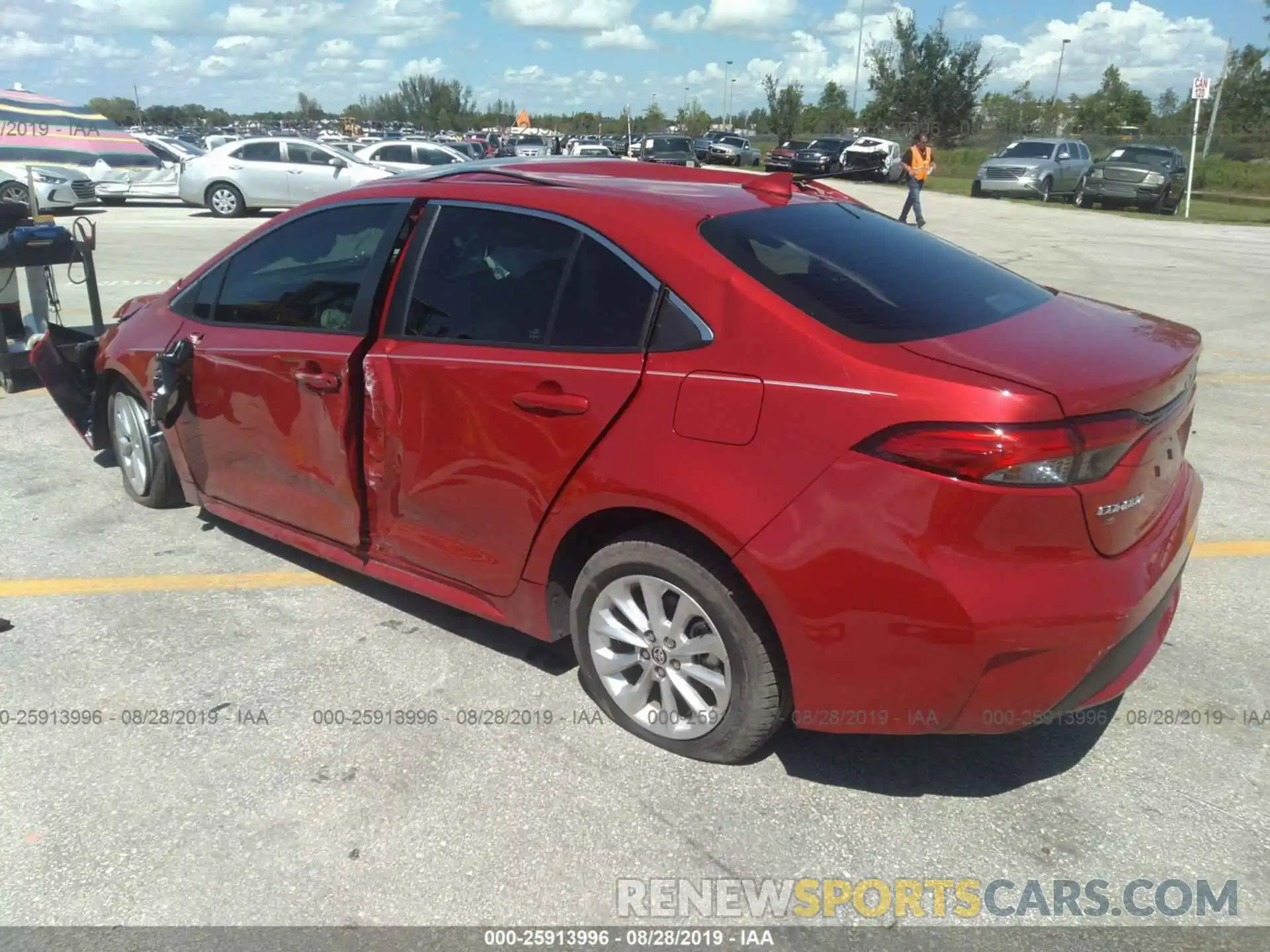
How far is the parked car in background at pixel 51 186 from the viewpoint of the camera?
728 inches

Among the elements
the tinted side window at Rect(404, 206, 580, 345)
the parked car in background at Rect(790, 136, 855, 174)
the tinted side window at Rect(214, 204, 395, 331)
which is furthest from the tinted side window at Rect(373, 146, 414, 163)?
the tinted side window at Rect(404, 206, 580, 345)

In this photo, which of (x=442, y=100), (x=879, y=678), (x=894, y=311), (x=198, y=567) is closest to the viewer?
(x=879, y=678)

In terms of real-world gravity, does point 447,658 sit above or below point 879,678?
below

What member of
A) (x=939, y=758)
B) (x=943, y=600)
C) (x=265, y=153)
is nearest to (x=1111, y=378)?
(x=943, y=600)


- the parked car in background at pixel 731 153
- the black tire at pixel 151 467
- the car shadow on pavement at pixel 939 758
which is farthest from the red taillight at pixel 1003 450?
the parked car in background at pixel 731 153

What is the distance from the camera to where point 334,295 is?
3.75 meters

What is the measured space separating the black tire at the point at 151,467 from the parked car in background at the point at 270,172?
15332 millimetres

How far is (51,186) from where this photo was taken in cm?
1955

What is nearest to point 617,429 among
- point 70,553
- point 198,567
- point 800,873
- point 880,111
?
point 800,873

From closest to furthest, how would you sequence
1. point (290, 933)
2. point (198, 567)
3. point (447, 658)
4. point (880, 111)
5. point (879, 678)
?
point (290, 933) < point (879, 678) < point (447, 658) < point (198, 567) < point (880, 111)

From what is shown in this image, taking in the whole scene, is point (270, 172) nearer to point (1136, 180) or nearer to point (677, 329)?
point (677, 329)

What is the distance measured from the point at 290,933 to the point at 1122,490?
2337 millimetres

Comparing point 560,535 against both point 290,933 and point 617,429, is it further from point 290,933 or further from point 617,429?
point 290,933

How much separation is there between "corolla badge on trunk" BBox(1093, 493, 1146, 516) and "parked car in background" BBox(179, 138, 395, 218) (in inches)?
737
